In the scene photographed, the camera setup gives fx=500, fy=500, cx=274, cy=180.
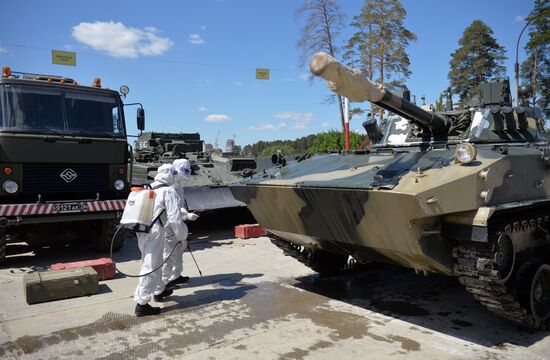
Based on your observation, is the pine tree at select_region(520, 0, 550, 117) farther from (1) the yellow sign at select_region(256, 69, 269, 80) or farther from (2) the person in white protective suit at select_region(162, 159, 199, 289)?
(2) the person in white protective suit at select_region(162, 159, 199, 289)

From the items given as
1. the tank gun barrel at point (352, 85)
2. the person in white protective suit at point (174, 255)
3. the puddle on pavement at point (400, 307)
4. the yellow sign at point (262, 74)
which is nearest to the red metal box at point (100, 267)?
the person in white protective suit at point (174, 255)

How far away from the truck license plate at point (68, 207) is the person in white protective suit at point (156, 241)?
2.80 m

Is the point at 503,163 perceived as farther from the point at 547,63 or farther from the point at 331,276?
the point at 547,63

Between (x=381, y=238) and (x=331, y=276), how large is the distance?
2.58 m

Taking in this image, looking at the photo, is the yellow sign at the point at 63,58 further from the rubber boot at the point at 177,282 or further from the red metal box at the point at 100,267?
the rubber boot at the point at 177,282

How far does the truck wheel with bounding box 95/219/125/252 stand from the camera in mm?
8516

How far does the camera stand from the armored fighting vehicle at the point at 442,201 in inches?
161

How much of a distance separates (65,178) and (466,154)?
6.13 metres

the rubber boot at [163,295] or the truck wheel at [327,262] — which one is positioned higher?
Result: the truck wheel at [327,262]

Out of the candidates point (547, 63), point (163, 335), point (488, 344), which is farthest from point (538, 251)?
point (547, 63)

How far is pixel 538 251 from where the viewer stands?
5234mm

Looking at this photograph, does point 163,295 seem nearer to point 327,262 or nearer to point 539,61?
point 327,262

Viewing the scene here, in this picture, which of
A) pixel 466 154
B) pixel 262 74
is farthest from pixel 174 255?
pixel 262 74

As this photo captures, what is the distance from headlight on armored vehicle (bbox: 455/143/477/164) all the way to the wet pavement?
5.38ft
